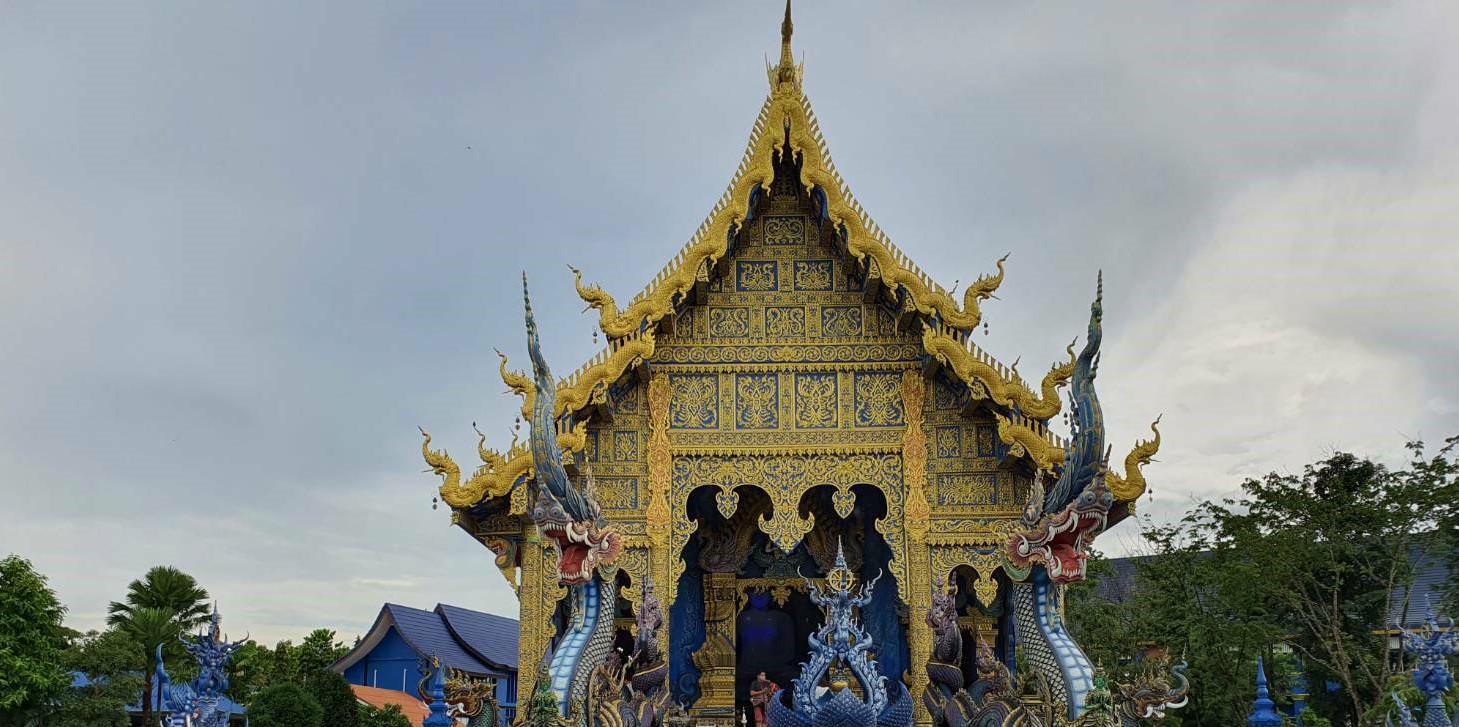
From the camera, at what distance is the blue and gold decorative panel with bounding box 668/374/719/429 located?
1172cm

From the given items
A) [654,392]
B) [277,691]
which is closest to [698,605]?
[654,392]

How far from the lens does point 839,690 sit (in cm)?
807

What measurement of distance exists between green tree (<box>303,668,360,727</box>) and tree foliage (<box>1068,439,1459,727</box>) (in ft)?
38.9

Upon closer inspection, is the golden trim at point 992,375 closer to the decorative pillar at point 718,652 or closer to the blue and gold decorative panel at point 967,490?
the blue and gold decorative panel at point 967,490

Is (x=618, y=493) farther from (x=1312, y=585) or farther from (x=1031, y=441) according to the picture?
(x=1312, y=585)

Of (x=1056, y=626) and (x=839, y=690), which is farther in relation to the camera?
(x=1056, y=626)

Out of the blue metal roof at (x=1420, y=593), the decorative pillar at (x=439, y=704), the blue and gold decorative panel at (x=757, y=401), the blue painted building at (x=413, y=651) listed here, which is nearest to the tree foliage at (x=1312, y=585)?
the blue metal roof at (x=1420, y=593)

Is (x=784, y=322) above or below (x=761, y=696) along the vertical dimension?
above

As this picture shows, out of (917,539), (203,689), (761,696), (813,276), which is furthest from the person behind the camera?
(761,696)

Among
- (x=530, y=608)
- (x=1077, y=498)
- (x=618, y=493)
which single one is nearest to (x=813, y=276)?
(x=618, y=493)

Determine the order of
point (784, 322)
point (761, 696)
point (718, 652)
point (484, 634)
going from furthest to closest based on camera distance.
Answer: point (484, 634) → point (718, 652) → point (761, 696) → point (784, 322)

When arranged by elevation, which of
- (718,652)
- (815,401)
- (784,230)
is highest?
(784,230)

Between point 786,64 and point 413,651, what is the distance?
73.0ft

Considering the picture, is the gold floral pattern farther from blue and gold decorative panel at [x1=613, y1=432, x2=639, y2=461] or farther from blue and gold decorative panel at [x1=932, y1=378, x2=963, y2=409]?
blue and gold decorative panel at [x1=613, y1=432, x2=639, y2=461]
